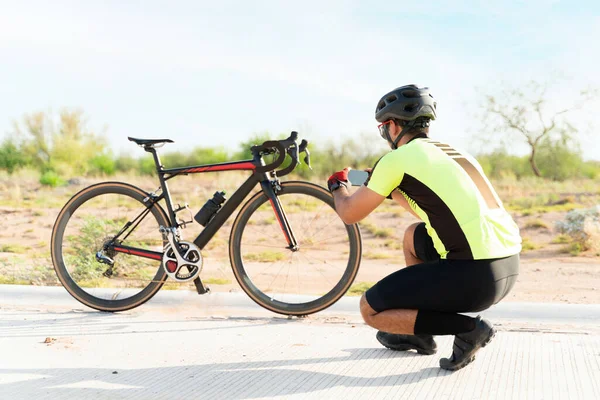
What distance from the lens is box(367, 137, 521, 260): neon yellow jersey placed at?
12.2ft

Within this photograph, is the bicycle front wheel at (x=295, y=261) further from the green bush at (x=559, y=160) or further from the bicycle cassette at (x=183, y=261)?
the green bush at (x=559, y=160)

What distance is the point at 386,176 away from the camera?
381 centimetres

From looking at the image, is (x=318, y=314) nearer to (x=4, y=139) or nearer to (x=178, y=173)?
(x=178, y=173)

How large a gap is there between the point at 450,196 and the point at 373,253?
27.1 ft

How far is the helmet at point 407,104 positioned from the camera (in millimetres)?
4070

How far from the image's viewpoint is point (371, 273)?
31.9 ft

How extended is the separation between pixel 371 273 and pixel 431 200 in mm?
6065

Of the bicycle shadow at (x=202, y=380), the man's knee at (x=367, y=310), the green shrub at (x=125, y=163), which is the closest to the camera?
the bicycle shadow at (x=202, y=380)

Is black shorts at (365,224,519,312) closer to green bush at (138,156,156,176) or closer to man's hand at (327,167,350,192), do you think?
man's hand at (327,167,350,192)

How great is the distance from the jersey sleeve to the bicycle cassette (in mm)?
1981

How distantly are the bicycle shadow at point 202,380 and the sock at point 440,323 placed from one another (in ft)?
0.78

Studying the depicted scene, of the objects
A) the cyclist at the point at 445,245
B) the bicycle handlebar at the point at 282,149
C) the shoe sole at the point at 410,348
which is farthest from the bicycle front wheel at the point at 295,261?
the cyclist at the point at 445,245

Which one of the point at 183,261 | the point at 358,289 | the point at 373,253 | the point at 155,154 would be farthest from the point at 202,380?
the point at 373,253

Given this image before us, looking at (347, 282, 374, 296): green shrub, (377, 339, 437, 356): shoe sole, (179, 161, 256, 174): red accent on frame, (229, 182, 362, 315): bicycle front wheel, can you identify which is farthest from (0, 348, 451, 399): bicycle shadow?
(347, 282, 374, 296): green shrub
